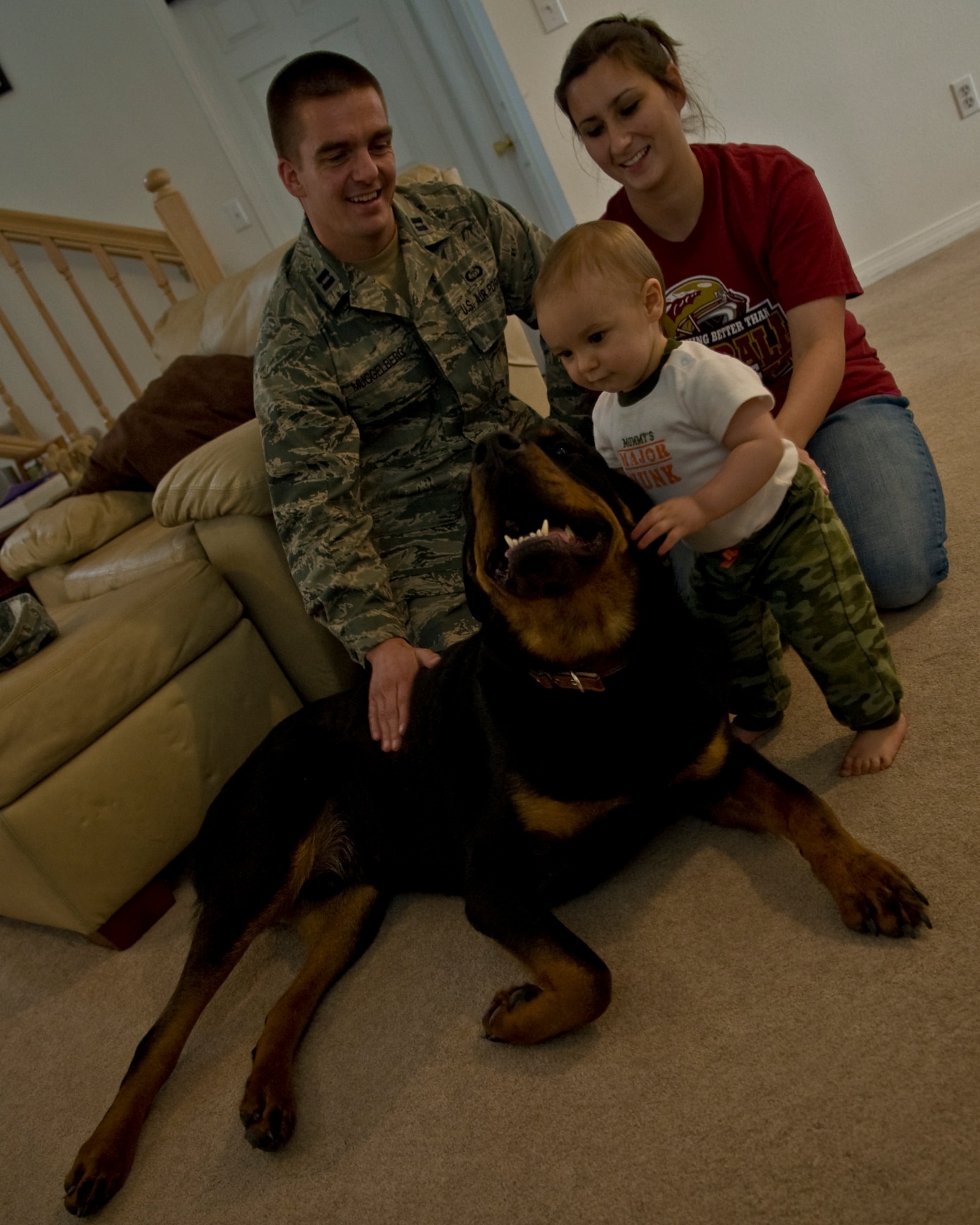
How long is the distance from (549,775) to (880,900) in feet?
A: 1.55

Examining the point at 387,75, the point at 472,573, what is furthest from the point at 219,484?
the point at 387,75

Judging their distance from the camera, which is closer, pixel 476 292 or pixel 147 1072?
pixel 147 1072

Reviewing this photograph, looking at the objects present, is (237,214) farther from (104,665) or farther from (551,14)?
(104,665)

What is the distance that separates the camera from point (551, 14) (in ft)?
13.1

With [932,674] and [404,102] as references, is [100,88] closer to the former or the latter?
[404,102]

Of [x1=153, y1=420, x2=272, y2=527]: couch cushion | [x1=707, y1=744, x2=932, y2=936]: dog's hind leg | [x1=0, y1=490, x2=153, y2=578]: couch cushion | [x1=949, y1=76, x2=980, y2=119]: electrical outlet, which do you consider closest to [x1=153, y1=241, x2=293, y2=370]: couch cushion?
[x1=0, y1=490, x2=153, y2=578]: couch cushion

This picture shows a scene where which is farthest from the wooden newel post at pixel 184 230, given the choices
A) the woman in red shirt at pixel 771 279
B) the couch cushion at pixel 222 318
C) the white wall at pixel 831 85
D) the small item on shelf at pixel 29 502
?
the woman in red shirt at pixel 771 279

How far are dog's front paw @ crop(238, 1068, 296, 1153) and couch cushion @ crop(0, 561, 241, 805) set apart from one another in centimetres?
87

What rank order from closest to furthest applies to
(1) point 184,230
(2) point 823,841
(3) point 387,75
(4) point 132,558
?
(2) point 823,841 < (4) point 132,558 < (3) point 387,75 < (1) point 184,230

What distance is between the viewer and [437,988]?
1466 mm

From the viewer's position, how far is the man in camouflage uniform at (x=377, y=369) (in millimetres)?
1886

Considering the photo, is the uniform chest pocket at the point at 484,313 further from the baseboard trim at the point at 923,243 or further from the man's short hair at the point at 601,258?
the baseboard trim at the point at 923,243

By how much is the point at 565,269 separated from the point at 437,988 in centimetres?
118

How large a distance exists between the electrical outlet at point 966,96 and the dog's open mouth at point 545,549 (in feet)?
14.0
